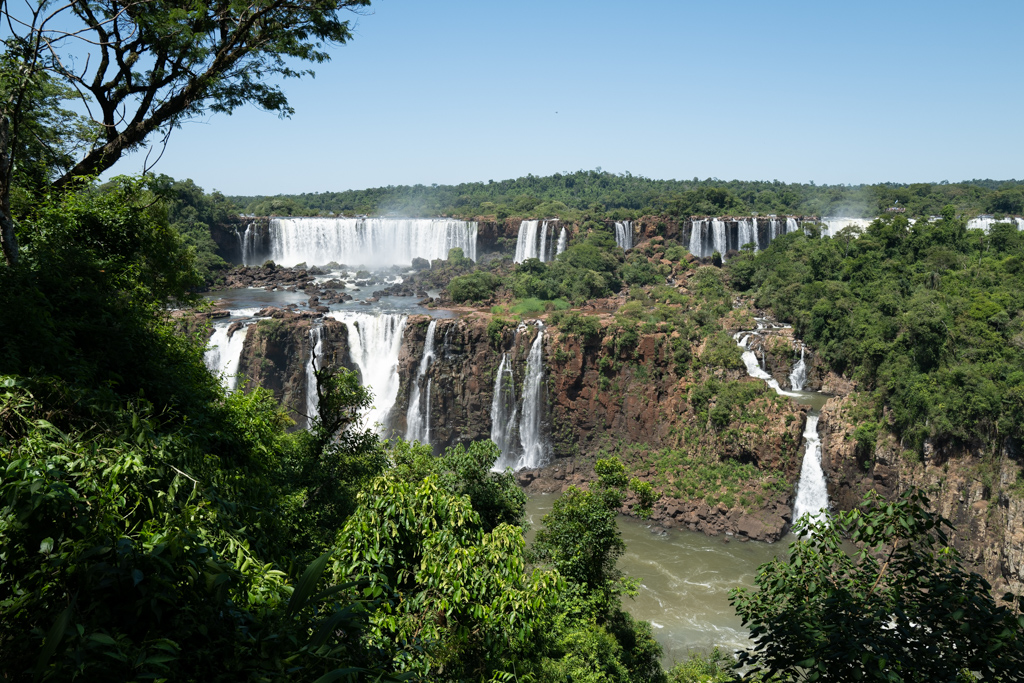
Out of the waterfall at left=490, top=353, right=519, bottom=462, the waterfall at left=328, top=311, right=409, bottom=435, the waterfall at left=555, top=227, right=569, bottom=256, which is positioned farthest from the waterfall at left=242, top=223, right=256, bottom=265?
the waterfall at left=490, top=353, right=519, bottom=462

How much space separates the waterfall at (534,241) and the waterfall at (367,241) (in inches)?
164

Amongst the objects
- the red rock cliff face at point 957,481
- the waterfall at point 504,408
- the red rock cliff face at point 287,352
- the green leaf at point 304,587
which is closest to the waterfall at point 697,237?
the waterfall at point 504,408

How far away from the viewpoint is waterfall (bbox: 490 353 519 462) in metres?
30.2

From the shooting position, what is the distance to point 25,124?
9.22 meters

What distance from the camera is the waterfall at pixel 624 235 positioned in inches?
1977

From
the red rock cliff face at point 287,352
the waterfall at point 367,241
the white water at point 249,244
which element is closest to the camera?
the red rock cliff face at point 287,352

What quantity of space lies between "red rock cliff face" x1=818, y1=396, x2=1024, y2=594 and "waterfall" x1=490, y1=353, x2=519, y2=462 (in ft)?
44.7

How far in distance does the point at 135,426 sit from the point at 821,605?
19.3 feet

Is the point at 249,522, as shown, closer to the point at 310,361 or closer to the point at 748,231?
the point at 310,361

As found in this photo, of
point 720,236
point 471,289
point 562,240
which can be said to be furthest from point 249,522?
point 720,236

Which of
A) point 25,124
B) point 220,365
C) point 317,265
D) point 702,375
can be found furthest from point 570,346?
point 317,265

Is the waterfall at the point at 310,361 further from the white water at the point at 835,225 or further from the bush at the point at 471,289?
the white water at the point at 835,225

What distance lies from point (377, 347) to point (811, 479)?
2059cm

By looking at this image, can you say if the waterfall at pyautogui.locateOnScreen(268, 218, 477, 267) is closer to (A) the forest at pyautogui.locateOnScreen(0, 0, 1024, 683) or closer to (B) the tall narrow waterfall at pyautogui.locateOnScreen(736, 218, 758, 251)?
(B) the tall narrow waterfall at pyautogui.locateOnScreen(736, 218, 758, 251)
